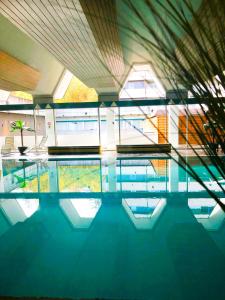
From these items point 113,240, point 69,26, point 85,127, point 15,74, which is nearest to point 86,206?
point 113,240

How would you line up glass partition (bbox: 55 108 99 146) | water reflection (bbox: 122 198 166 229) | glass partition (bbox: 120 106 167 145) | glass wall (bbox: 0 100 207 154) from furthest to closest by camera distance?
glass partition (bbox: 55 108 99 146) → glass wall (bbox: 0 100 207 154) → water reflection (bbox: 122 198 166 229) → glass partition (bbox: 120 106 167 145)

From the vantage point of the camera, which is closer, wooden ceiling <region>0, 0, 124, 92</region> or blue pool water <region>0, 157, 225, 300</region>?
blue pool water <region>0, 157, 225, 300</region>

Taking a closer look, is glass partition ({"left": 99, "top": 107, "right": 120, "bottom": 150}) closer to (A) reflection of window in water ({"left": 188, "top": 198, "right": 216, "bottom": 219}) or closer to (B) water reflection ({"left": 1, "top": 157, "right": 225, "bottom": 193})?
(B) water reflection ({"left": 1, "top": 157, "right": 225, "bottom": 193})

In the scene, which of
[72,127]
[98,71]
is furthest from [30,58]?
[72,127]

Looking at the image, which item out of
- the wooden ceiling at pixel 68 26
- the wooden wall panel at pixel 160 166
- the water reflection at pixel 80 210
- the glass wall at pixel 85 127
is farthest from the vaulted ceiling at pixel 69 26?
the wooden wall panel at pixel 160 166

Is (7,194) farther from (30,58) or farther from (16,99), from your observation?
(16,99)

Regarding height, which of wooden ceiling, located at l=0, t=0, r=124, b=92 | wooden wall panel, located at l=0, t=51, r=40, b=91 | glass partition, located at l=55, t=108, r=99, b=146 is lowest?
glass partition, located at l=55, t=108, r=99, b=146

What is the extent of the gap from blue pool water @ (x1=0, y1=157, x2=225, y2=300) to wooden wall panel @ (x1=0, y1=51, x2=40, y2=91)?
388cm

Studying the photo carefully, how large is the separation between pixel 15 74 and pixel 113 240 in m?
7.67

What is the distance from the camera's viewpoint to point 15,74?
9.10 metres

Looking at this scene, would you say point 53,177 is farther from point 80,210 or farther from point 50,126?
point 50,126

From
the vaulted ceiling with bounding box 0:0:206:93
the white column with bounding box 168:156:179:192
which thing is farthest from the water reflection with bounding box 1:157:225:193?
the vaulted ceiling with bounding box 0:0:206:93

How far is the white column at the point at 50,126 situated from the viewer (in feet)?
44.2

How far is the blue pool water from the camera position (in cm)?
239
